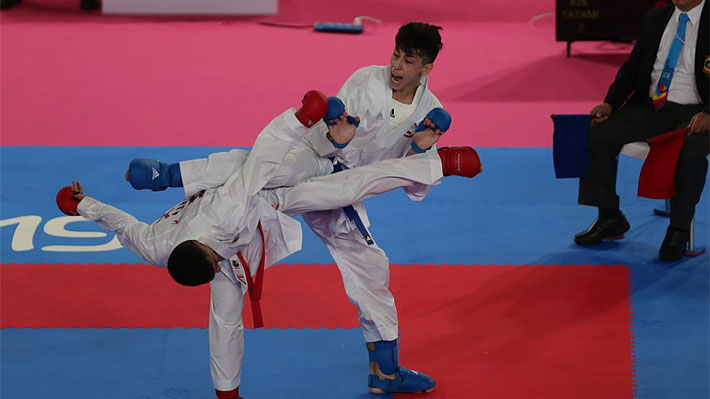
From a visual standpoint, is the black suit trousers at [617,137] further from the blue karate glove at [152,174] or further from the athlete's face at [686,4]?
the blue karate glove at [152,174]

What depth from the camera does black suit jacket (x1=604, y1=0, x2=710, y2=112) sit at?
5.79m

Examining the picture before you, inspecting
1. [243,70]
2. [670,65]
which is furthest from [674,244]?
[243,70]

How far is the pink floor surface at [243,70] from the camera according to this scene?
802 cm

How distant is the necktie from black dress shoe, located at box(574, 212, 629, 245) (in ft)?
2.48

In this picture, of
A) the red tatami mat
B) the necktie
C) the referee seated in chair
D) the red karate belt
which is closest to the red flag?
the referee seated in chair

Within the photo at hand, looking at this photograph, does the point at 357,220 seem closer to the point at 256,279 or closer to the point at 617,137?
the point at 256,279

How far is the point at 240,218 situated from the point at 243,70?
572cm

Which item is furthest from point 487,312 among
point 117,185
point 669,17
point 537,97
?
point 537,97

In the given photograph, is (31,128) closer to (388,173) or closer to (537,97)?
(537,97)

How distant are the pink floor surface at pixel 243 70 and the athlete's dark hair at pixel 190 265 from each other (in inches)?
161

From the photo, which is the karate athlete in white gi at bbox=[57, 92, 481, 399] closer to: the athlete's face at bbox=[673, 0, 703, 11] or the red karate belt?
the red karate belt

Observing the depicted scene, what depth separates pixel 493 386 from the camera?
15.0 feet

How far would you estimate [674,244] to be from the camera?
5.76m

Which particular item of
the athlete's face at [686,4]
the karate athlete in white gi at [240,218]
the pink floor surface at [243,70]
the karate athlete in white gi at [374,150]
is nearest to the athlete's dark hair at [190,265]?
the karate athlete in white gi at [240,218]
